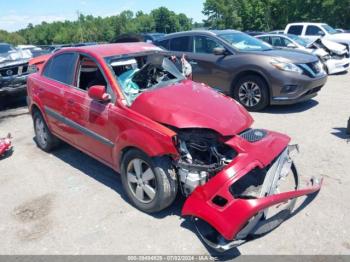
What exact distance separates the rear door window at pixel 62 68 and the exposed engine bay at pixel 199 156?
220 centimetres

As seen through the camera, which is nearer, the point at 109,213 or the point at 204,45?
the point at 109,213

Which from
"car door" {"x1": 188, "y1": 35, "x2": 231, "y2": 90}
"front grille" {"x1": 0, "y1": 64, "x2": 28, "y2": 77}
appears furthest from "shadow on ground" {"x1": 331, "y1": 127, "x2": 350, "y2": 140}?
"front grille" {"x1": 0, "y1": 64, "x2": 28, "y2": 77}

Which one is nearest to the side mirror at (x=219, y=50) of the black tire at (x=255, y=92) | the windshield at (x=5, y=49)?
the black tire at (x=255, y=92)

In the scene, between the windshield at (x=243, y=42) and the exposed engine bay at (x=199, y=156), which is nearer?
the exposed engine bay at (x=199, y=156)

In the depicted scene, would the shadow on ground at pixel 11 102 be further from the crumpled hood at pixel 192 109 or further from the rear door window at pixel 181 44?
the crumpled hood at pixel 192 109

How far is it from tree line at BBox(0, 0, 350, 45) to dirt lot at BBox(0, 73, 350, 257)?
19.3 metres

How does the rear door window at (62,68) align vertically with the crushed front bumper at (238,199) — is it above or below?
above

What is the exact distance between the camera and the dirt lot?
332 centimetres

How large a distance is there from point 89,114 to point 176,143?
1.47m

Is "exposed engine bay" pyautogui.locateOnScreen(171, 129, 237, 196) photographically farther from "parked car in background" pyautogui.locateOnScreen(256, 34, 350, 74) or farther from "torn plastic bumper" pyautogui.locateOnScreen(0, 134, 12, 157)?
"parked car in background" pyautogui.locateOnScreen(256, 34, 350, 74)

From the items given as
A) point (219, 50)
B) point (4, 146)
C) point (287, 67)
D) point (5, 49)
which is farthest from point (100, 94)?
point (5, 49)

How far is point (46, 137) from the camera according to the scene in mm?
5707

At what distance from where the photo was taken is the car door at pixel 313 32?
1585 cm

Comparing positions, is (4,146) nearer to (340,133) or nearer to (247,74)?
(247,74)
